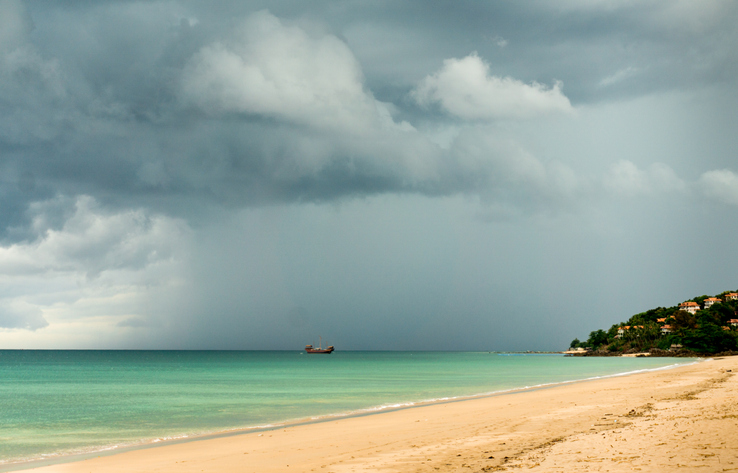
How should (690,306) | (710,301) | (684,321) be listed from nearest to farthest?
1. (684,321)
2. (710,301)
3. (690,306)

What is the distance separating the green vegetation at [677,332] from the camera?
128 meters

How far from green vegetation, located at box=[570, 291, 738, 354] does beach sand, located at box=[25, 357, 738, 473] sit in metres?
127

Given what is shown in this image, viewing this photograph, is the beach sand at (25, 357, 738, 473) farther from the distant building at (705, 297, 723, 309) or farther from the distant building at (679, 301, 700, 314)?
the distant building at (705, 297, 723, 309)

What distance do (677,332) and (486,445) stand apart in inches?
6129

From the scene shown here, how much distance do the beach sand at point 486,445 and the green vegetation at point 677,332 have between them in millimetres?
127188

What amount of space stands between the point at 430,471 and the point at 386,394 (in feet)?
95.4

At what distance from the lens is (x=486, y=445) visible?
14.2 metres

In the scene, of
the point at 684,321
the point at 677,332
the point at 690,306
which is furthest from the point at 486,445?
the point at 690,306

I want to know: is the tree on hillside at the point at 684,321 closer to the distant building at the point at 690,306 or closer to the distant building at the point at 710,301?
the distant building at the point at 690,306

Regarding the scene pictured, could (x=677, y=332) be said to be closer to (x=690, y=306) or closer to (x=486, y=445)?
(x=690, y=306)

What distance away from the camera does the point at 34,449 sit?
18938 mm

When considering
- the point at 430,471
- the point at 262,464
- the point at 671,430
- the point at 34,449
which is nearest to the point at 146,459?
the point at 262,464

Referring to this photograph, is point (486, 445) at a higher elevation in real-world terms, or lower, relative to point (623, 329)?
higher

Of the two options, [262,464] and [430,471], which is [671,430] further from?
[262,464]
